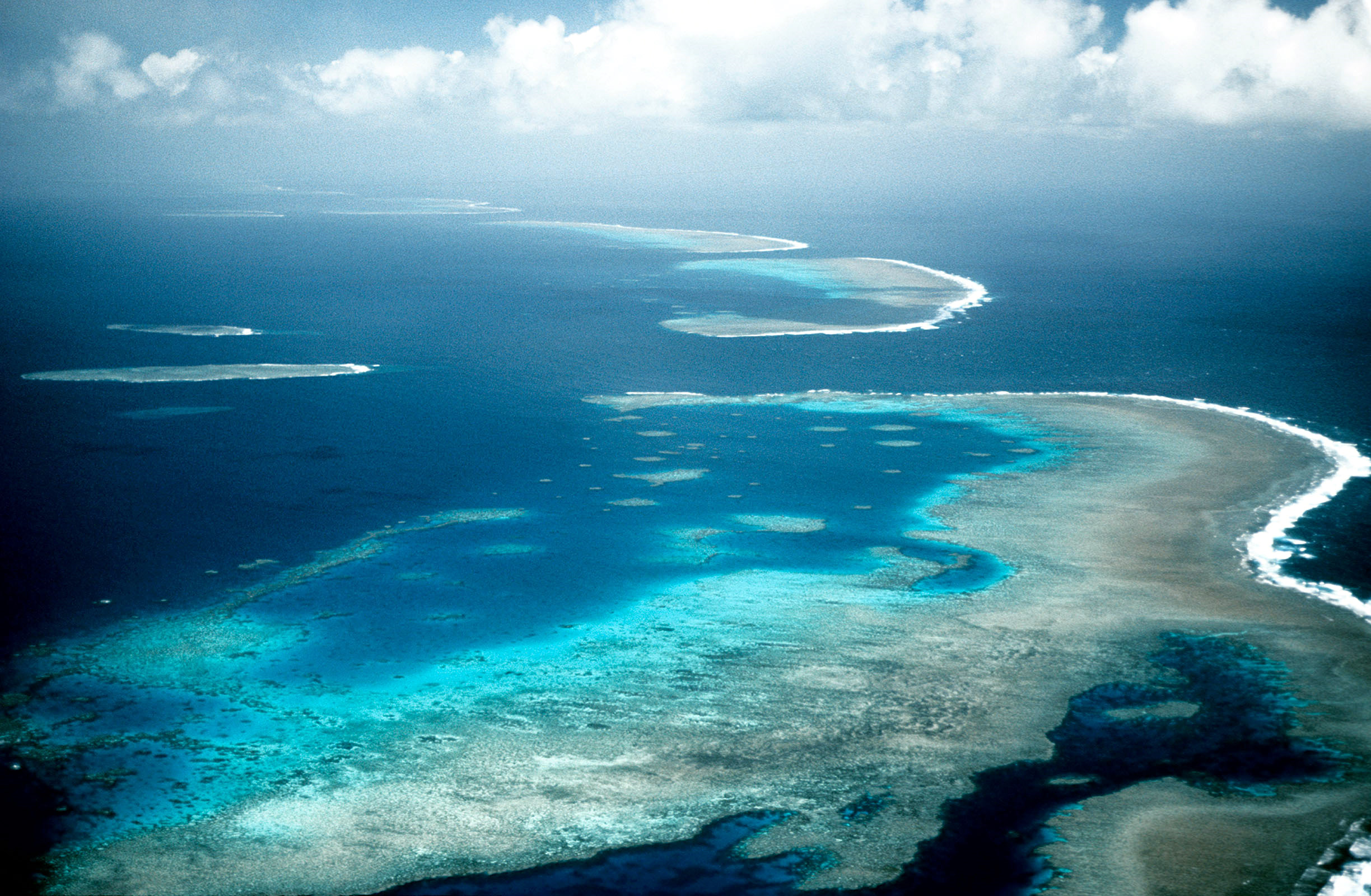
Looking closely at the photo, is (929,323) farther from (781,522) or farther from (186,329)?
(186,329)

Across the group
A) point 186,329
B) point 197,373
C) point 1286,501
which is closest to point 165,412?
point 197,373

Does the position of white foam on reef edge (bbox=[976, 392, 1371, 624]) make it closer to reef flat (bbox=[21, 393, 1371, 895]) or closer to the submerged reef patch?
reef flat (bbox=[21, 393, 1371, 895])

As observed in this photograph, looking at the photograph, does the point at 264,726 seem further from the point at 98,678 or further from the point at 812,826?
the point at 812,826

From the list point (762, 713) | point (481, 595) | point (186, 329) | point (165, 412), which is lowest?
point (762, 713)

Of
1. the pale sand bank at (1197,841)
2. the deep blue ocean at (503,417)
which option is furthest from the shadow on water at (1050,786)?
the pale sand bank at (1197,841)

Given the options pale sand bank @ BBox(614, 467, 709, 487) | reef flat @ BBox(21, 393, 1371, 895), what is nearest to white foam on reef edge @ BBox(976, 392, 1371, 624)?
reef flat @ BBox(21, 393, 1371, 895)

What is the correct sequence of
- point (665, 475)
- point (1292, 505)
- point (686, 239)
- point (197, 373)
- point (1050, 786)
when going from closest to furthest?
point (1050, 786) → point (1292, 505) → point (665, 475) → point (197, 373) → point (686, 239)

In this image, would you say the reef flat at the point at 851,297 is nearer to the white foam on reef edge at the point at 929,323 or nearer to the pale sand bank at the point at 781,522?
the white foam on reef edge at the point at 929,323
